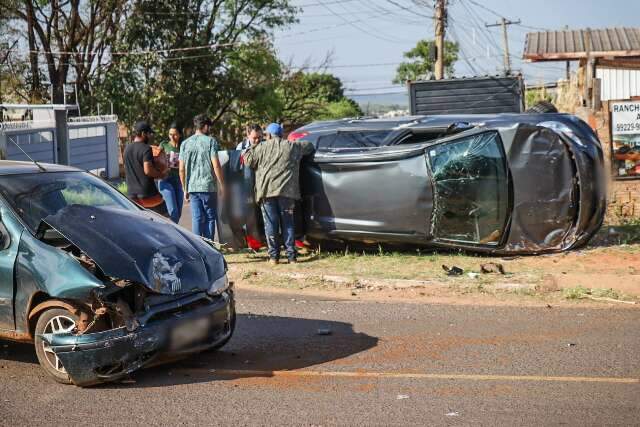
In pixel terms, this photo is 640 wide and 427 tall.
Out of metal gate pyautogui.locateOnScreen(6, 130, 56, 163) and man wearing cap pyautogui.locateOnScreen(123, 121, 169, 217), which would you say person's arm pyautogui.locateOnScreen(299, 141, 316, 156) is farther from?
metal gate pyautogui.locateOnScreen(6, 130, 56, 163)

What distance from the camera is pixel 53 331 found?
6066mm

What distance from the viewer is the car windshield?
658 centimetres

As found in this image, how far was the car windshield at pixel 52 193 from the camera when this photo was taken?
21.6 feet

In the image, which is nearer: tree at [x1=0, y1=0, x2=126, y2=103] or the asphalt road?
the asphalt road

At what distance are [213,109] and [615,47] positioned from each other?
69.2 ft

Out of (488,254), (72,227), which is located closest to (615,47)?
(488,254)

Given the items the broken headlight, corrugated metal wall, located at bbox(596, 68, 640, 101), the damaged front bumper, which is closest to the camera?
the damaged front bumper

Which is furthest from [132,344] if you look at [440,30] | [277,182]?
[440,30]

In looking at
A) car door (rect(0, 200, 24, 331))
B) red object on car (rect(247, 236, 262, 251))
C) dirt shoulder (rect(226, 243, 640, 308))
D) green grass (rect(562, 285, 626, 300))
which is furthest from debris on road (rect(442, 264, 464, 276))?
car door (rect(0, 200, 24, 331))

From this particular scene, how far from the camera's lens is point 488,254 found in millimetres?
11047

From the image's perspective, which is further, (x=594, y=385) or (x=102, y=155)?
(x=102, y=155)

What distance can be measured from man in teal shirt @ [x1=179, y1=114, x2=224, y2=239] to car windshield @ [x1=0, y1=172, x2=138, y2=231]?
3.62m

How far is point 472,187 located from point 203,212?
3.55 metres

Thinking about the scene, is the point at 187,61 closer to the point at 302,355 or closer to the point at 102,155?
the point at 102,155
